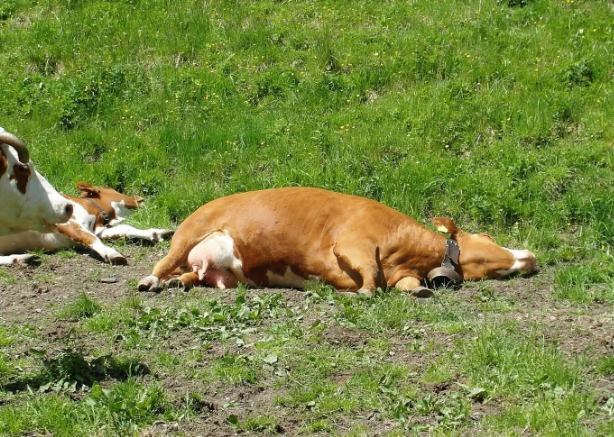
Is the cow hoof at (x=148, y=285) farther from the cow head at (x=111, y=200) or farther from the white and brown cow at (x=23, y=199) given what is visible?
the cow head at (x=111, y=200)

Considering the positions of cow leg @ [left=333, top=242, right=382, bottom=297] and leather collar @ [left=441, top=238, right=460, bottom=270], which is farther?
leather collar @ [left=441, top=238, right=460, bottom=270]

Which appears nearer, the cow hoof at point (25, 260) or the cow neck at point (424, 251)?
the cow neck at point (424, 251)

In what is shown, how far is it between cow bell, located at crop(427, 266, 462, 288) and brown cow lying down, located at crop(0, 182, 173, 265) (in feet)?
11.7

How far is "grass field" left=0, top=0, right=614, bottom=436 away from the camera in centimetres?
623

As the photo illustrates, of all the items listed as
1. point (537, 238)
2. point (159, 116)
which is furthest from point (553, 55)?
point (159, 116)

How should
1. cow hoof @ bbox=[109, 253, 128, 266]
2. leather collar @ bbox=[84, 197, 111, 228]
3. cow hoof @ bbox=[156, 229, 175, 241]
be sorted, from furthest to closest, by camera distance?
1. leather collar @ bbox=[84, 197, 111, 228]
2. cow hoof @ bbox=[156, 229, 175, 241]
3. cow hoof @ bbox=[109, 253, 128, 266]

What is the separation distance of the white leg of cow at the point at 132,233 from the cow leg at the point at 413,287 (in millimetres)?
3356

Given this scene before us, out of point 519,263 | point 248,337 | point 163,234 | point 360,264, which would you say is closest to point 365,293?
point 360,264

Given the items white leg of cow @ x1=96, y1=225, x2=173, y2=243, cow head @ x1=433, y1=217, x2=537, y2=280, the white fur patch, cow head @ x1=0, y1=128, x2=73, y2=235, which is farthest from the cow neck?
cow head @ x1=0, y1=128, x2=73, y2=235

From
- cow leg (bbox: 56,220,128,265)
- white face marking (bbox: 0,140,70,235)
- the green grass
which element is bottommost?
cow leg (bbox: 56,220,128,265)

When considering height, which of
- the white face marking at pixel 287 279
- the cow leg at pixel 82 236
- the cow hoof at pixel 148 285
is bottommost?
the cow leg at pixel 82 236

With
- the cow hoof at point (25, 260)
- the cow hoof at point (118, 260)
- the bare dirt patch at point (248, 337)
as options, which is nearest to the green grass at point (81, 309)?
the bare dirt patch at point (248, 337)

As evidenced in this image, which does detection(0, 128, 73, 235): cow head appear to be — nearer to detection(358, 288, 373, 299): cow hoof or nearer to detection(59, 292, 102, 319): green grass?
detection(59, 292, 102, 319): green grass

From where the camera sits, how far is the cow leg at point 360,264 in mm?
8992
